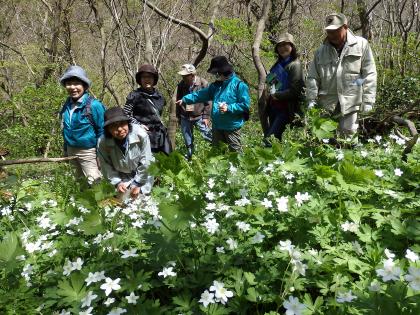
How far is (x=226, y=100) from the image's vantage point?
15.4 ft

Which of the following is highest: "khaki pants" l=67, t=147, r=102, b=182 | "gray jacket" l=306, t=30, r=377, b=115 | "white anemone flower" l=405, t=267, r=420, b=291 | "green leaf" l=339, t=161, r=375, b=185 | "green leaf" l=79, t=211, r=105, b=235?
"gray jacket" l=306, t=30, r=377, b=115

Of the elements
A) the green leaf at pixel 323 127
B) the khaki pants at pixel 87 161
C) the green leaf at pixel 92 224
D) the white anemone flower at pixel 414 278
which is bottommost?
the khaki pants at pixel 87 161

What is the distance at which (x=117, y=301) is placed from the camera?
6.62 ft

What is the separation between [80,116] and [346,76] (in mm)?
2930

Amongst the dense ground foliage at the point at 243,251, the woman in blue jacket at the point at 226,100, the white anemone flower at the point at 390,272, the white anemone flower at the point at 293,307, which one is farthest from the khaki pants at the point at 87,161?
the white anemone flower at the point at 390,272

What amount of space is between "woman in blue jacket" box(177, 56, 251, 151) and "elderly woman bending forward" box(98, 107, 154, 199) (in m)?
1.28

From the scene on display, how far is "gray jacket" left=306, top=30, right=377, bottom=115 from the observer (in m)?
3.89

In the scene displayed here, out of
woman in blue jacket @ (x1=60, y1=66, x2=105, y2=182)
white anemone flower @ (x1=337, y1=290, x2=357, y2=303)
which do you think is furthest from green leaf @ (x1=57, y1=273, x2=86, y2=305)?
woman in blue jacket @ (x1=60, y1=66, x2=105, y2=182)

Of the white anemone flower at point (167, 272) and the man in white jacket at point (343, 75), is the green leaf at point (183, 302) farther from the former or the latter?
the man in white jacket at point (343, 75)

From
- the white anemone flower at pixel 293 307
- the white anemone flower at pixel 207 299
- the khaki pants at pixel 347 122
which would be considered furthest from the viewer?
the khaki pants at pixel 347 122

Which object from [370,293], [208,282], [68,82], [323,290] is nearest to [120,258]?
[208,282]

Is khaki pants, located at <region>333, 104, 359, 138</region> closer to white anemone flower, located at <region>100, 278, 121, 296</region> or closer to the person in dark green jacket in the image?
the person in dark green jacket

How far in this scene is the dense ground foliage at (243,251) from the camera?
1762 mm

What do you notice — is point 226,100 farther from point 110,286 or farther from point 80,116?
point 110,286
